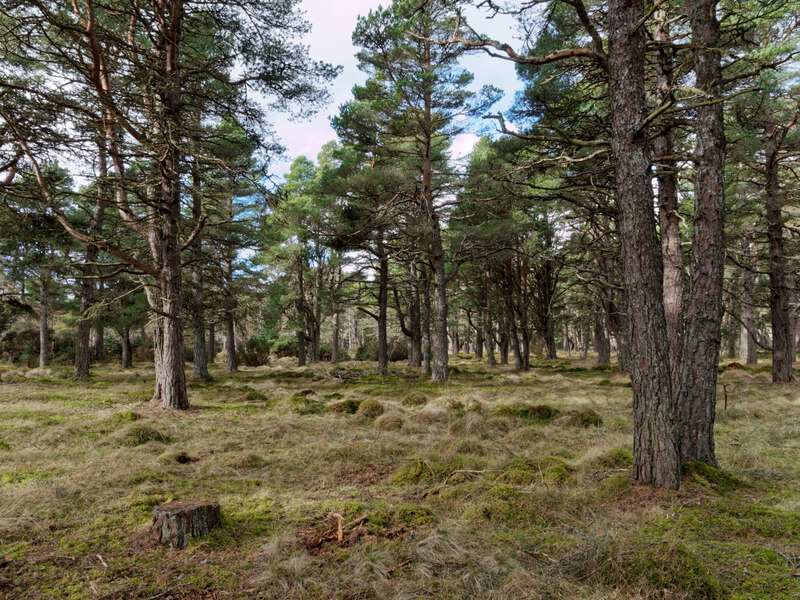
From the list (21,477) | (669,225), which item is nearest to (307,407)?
(21,477)

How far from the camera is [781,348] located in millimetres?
12312

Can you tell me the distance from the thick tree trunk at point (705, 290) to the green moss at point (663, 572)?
2.54 metres

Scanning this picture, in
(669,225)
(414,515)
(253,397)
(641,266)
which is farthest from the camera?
(253,397)

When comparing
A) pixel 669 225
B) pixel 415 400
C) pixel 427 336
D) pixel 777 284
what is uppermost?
pixel 669 225

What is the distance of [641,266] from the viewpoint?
4031 millimetres

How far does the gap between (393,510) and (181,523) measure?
5.94ft

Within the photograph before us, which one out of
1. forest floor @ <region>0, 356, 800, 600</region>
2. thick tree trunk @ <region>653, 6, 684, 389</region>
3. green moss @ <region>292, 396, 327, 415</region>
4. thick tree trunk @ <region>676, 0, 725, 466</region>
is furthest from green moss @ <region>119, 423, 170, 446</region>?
thick tree trunk @ <region>653, 6, 684, 389</region>

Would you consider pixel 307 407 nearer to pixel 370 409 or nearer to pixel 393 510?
pixel 370 409

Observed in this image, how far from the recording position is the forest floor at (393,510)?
2604mm

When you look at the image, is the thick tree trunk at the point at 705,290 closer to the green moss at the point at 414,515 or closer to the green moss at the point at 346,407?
the green moss at the point at 414,515

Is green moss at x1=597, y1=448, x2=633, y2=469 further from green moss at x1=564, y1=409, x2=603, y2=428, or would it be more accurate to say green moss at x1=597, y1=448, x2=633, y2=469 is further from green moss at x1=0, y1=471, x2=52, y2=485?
green moss at x1=0, y1=471, x2=52, y2=485

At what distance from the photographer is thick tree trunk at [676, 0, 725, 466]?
464cm

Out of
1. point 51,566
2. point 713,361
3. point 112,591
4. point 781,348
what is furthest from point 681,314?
point 781,348

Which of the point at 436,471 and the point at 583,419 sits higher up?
the point at 436,471
